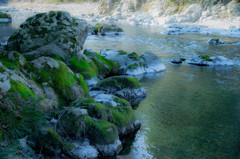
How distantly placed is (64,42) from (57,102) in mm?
6224

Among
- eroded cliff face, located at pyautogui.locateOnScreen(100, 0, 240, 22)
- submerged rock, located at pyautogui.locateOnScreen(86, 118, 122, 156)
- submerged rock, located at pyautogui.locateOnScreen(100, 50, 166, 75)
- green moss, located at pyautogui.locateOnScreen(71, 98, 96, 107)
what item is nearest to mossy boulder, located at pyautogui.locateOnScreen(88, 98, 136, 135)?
green moss, located at pyautogui.locateOnScreen(71, 98, 96, 107)

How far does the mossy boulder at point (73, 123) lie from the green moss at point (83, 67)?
20.1 ft

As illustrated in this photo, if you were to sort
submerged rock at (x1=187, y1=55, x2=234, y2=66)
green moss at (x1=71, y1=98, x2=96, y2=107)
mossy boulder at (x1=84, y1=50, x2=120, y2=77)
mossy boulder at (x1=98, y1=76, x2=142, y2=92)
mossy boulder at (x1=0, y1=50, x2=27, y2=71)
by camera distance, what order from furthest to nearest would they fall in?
submerged rock at (x1=187, y1=55, x2=234, y2=66)
mossy boulder at (x1=84, y1=50, x2=120, y2=77)
mossy boulder at (x1=98, y1=76, x2=142, y2=92)
mossy boulder at (x1=0, y1=50, x2=27, y2=71)
green moss at (x1=71, y1=98, x2=96, y2=107)

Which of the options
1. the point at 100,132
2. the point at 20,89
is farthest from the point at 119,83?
the point at 20,89

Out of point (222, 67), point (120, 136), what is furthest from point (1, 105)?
point (222, 67)

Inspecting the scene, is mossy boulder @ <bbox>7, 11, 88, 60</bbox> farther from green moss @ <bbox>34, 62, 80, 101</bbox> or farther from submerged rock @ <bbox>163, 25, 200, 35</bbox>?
submerged rock @ <bbox>163, 25, 200, 35</bbox>

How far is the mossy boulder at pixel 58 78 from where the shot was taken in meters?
8.54

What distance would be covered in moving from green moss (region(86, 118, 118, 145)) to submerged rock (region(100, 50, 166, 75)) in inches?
384

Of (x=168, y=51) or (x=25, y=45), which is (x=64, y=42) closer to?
(x=25, y=45)

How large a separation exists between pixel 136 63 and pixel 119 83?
5.66 m

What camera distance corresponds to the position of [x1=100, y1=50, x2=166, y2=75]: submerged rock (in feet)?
54.7

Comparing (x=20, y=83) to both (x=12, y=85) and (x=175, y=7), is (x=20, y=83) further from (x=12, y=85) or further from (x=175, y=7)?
(x=175, y=7)

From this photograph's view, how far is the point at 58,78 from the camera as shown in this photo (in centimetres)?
875

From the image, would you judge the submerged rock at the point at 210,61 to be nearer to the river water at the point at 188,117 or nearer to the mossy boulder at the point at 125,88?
the river water at the point at 188,117
